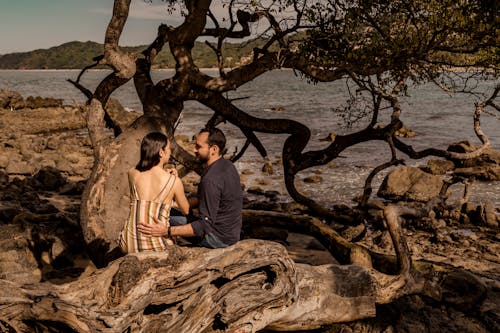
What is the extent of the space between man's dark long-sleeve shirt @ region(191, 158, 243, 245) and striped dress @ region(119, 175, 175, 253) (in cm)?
39

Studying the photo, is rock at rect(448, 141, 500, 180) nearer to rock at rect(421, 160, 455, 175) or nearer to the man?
rock at rect(421, 160, 455, 175)

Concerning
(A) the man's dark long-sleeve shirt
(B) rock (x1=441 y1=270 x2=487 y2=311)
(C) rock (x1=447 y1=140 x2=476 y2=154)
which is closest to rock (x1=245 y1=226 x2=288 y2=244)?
(B) rock (x1=441 y1=270 x2=487 y2=311)

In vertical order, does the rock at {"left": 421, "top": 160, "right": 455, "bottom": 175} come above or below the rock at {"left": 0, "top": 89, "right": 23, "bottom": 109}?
below

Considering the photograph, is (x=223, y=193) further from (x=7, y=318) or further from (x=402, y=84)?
(x=402, y=84)

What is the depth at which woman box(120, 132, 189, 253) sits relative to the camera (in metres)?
5.55

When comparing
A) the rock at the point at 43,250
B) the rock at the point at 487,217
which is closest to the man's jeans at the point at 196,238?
the rock at the point at 43,250

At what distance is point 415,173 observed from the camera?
1930 centimetres

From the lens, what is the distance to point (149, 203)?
18.2ft

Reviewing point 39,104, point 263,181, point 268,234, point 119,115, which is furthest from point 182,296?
point 39,104

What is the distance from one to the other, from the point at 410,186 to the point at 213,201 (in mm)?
14723

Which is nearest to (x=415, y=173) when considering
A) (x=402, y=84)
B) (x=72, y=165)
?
(x=402, y=84)

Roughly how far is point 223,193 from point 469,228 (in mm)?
11222

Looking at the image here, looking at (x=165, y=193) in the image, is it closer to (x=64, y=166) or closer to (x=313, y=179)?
(x=313, y=179)

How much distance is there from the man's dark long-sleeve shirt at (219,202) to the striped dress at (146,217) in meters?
0.39
